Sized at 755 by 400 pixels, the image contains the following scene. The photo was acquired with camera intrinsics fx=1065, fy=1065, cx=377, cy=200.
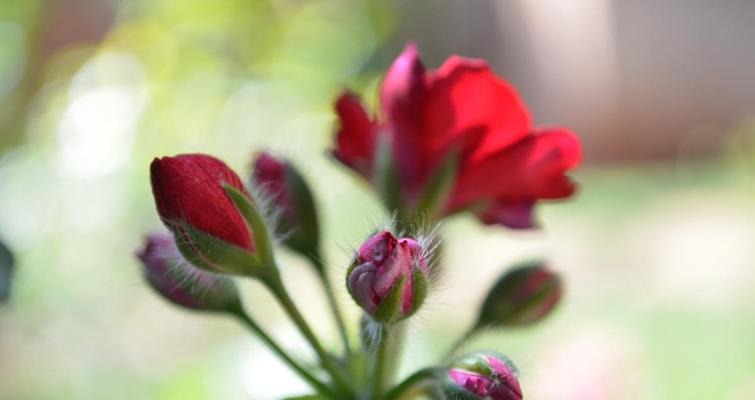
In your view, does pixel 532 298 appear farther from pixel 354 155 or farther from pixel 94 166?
pixel 94 166

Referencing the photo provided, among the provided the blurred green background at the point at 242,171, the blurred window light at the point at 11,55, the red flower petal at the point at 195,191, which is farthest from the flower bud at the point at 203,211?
the blurred window light at the point at 11,55

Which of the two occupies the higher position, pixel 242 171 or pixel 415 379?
pixel 415 379

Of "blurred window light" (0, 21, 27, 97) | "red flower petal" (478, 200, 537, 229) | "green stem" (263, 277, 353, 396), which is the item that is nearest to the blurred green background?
"blurred window light" (0, 21, 27, 97)

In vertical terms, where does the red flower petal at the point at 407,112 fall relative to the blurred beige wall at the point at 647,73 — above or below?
above

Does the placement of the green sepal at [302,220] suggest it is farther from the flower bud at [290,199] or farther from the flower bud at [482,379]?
the flower bud at [482,379]

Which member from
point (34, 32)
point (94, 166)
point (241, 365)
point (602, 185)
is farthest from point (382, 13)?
point (241, 365)

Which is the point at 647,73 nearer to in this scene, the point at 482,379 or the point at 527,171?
the point at 527,171

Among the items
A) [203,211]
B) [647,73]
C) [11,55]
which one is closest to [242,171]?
[203,211]
